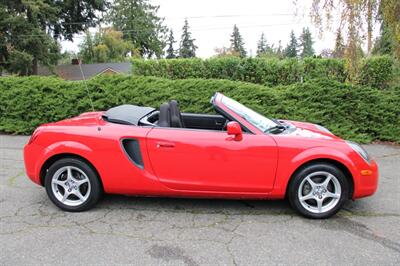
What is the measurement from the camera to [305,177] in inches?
159

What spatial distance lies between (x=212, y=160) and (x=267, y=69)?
6.71 meters

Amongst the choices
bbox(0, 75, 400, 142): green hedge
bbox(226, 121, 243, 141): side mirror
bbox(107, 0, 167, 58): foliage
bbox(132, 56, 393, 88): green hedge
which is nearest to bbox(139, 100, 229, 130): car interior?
bbox(226, 121, 243, 141): side mirror

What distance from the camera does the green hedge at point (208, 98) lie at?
844 cm

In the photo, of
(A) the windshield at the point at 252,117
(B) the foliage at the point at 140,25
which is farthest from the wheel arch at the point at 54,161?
(B) the foliage at the point at 140,25

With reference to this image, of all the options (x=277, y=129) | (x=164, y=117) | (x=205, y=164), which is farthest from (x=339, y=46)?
(x=205, y=164)

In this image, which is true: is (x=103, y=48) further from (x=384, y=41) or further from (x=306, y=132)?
(x=306, y=132)

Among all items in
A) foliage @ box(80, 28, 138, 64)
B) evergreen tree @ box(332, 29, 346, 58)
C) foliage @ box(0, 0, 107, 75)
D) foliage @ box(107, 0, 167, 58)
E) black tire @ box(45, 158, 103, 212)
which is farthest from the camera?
foliage @ box(107, 0, 167, 58)

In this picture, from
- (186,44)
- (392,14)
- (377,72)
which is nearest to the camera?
(392,14)

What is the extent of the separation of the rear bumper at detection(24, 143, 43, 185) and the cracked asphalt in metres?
0.40

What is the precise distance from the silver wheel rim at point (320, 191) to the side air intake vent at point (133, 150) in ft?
5.87

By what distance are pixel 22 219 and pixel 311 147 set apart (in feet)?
10.6

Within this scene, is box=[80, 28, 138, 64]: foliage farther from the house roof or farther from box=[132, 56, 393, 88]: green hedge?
box=[132, 56, 393, 88]: green hedge

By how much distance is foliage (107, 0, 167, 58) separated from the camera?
56.8 m

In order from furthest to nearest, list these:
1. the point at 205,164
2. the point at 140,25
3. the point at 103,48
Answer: the point at 140,25 < the point at 103,48 < the point at 205,164
